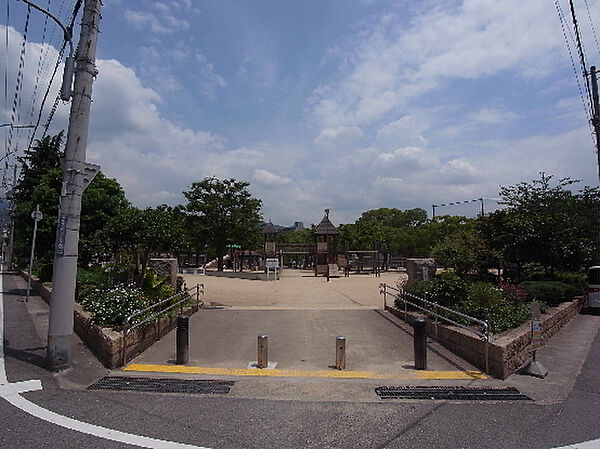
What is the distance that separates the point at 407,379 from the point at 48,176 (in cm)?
1874

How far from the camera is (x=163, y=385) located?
233 inches

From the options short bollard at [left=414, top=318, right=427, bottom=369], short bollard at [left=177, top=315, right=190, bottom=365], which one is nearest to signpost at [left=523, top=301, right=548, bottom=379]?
short bollard at [left=414, top=318, right=427, bottom=369]

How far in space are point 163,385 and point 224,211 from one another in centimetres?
3091

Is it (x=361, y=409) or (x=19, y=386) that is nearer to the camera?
(x=361, y=409)

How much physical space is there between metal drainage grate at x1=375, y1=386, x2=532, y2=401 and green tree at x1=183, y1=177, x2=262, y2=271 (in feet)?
101

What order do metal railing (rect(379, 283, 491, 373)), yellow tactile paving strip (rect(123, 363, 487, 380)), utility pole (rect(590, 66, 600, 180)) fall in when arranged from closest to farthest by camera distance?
1. yellow tactile paving strip (rect(123, 363, 487, 380))
2. metal railing (rect(379, 283, 491, 373))
3. utility pole (rect(590, 66, 600, 180))

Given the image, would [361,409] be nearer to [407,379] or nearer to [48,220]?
[407,379]

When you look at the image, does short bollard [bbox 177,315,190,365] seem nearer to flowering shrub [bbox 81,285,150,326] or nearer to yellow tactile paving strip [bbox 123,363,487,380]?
yellow tactile paving strip [bbox 123,363,487,380]

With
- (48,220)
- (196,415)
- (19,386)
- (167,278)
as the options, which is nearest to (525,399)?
(196,415)

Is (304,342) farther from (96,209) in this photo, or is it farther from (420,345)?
(96,209)

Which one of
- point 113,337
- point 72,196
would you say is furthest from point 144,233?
point 113,337

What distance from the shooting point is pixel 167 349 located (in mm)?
8164

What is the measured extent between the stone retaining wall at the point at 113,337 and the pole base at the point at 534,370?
6.82m

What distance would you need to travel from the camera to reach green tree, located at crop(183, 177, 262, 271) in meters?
35.6
